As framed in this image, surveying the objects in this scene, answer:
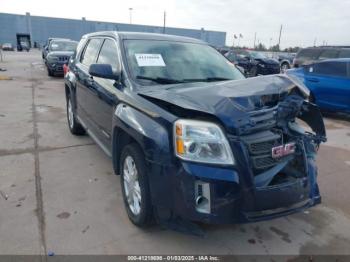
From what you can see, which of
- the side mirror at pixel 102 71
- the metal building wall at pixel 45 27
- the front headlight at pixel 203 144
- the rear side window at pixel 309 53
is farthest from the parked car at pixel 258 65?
the metal building wall at pixel 45 27

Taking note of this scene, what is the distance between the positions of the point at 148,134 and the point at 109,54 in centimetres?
181

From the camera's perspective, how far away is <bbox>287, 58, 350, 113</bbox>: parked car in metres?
7.92

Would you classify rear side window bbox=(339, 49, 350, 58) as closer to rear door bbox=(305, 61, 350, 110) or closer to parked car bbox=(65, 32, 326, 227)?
rear door bbox=(305, 61, 350, 110)

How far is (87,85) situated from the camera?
177 inches

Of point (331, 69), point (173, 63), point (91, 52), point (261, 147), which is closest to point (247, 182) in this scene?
point (261, 147)

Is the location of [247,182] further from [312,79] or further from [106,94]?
[312,79]

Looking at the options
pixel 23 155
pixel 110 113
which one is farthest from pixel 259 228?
pixel 23 155

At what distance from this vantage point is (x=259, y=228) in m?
3.15

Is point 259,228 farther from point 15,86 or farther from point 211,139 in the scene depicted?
point 15,86

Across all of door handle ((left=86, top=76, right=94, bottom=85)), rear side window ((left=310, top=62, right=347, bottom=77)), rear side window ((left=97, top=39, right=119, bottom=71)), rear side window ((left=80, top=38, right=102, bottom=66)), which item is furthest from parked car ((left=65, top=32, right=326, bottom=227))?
rear side window ((left=310, top=62, right=347, bottom=77))

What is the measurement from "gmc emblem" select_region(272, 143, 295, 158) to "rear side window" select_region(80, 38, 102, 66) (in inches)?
118

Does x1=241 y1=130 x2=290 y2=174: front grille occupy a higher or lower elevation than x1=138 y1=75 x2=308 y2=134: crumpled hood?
lower

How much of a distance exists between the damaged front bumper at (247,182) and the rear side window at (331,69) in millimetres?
6342

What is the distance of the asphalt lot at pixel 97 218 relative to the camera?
282cm
